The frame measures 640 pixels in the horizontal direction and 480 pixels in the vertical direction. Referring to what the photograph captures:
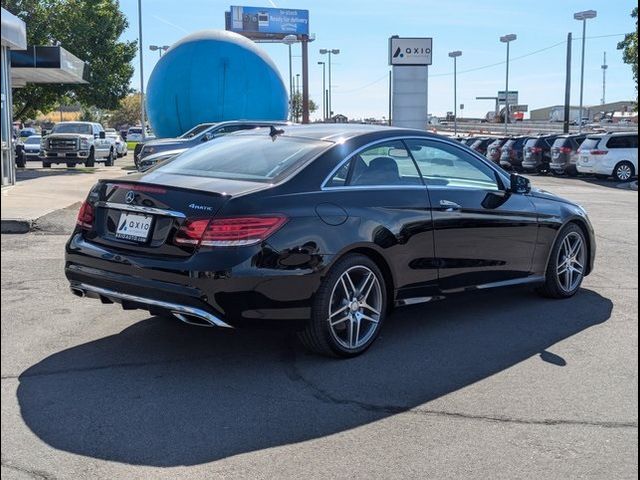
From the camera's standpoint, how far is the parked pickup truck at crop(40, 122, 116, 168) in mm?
26328

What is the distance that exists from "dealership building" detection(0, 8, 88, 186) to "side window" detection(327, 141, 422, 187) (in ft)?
37.5

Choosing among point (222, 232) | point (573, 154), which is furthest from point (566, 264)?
point (573, 154)

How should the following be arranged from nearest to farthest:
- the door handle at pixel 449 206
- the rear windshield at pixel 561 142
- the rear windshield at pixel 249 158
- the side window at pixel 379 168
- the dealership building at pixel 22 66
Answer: the rear windshield at pixel 249 158, the side window at pixel 379 168, the door handle at pixel 449 206, the dealership building at pixel 22 66, the rear windshield at pixel 561 142

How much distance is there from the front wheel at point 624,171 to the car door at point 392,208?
20.9m

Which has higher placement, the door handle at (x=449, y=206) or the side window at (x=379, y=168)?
the side window at (x=379, y=168)

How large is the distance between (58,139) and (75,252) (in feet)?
76.1

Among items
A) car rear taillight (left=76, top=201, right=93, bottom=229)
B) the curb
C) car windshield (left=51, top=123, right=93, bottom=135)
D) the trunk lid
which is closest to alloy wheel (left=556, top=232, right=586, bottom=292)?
the trunk lid

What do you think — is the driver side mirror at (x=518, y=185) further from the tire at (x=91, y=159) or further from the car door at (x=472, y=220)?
the tire at (x=91, y=159)

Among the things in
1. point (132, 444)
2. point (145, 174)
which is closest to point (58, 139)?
point (145, 174)

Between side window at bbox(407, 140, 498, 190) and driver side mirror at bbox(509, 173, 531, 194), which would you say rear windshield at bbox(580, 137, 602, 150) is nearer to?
driver side mirror at bbox(509, 173, 531, 194)

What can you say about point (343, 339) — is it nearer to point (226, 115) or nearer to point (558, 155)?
point (226, 115)

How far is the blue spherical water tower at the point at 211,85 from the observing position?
2511 cm

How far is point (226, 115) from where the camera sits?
982 inches

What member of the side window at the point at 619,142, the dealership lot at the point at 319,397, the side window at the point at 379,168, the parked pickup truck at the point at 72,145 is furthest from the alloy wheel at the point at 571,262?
the parked pickup truck at the point at 72,145
